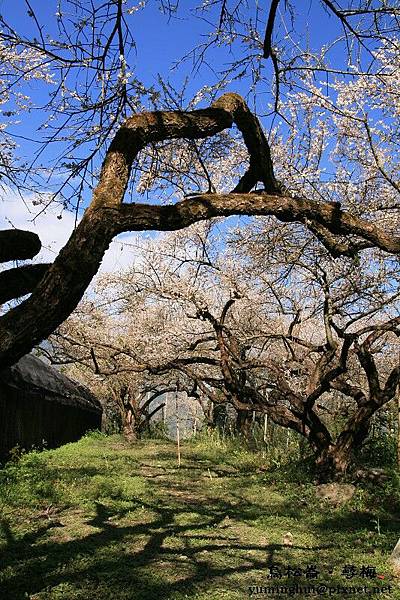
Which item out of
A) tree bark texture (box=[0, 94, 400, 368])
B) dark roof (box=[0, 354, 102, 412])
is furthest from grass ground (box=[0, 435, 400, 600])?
tree bark texture (box=[0, 94, 400, 368])

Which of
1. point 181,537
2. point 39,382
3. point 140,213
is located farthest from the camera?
point 39,382

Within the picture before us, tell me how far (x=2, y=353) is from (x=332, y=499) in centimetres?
609

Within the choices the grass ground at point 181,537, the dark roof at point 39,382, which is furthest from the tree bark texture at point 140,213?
the dark roof at point 39,382

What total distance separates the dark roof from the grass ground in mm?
A: 1787

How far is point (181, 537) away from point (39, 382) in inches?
316

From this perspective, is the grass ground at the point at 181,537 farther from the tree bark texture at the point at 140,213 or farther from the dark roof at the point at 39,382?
the tree bark texture at the point at 140,213

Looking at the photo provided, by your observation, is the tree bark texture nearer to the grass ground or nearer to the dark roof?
the grass ground

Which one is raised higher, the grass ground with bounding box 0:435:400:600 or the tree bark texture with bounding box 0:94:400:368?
the tree bark texture with bounding box 0:94:400:368

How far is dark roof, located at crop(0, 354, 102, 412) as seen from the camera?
1092 cm

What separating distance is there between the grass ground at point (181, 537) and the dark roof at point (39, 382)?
179 cm

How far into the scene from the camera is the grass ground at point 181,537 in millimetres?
4188

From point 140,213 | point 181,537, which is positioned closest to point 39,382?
point 181,537

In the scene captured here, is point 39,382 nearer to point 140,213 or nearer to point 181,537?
point 181,537

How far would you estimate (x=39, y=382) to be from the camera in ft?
42.0
